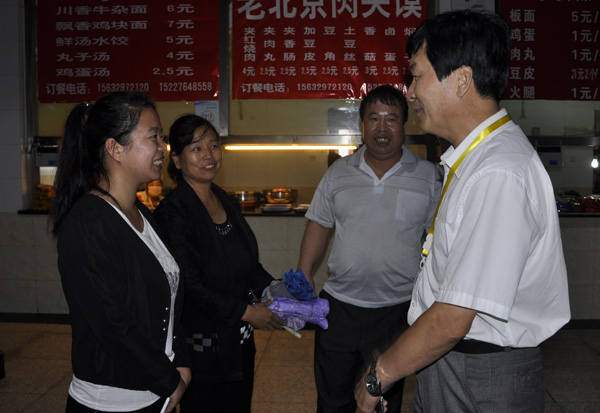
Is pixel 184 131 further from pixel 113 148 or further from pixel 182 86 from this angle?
pixel 182 86

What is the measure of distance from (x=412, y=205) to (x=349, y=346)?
74 cm

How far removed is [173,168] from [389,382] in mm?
1452

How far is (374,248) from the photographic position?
245cm

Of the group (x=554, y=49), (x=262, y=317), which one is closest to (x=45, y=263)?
(x=262, y=317)

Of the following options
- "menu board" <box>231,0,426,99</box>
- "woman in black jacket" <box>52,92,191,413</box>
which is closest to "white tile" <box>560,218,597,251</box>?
"menu board" <box>231,0,426,99</box>

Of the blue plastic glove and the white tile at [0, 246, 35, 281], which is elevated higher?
the blue plastic glove

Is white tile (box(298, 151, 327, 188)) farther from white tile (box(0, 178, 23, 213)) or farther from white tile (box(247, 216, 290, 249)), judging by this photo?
white tile (box(0, 178, 23, 213))

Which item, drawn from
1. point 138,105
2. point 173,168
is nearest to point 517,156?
point 138,105

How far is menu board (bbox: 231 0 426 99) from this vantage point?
464 cm

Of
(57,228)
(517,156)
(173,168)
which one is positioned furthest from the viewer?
(173,168)

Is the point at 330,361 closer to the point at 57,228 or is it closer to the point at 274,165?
the point at 57,228

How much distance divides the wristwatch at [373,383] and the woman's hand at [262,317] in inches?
30.6

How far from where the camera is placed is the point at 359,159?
2.62m

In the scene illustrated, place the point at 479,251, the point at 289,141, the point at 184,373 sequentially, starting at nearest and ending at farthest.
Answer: the point at 479,251 < the point at 184,373 < the point at 289,141
